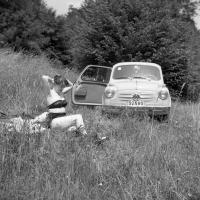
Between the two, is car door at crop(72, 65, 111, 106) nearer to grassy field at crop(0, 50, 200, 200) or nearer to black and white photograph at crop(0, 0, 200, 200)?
black and white photograph at crop(0, 0, 200, 200)

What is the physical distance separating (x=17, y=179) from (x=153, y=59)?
1345cm

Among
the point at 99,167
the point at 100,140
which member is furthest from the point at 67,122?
the point at 99,167

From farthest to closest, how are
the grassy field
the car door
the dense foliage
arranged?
the dense foliage, the car door, the grassy field

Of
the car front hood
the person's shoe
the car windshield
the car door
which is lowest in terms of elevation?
the car door

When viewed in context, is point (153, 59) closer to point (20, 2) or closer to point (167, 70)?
point (167, 70)

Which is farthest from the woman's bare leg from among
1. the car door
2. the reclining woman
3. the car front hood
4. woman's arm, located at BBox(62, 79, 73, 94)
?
the car door

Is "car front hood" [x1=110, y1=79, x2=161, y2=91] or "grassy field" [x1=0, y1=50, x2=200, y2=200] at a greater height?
"grassy field" [x1=0, y1=50, x2=200, y2=200]

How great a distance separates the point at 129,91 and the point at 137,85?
32 cm

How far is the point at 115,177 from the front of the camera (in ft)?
11.6

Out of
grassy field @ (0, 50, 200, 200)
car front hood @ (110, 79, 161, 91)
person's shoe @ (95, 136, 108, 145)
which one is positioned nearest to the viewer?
grassy field @ (0, 50, 200, 200)

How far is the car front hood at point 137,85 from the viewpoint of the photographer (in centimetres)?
834

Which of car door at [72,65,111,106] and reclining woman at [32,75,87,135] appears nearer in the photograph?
reclining woman at [32,75,87,135]

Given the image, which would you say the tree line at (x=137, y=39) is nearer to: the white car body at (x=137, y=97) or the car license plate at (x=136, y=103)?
the white car body at (x=137, y=97)

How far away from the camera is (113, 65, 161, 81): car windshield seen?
364 inches
